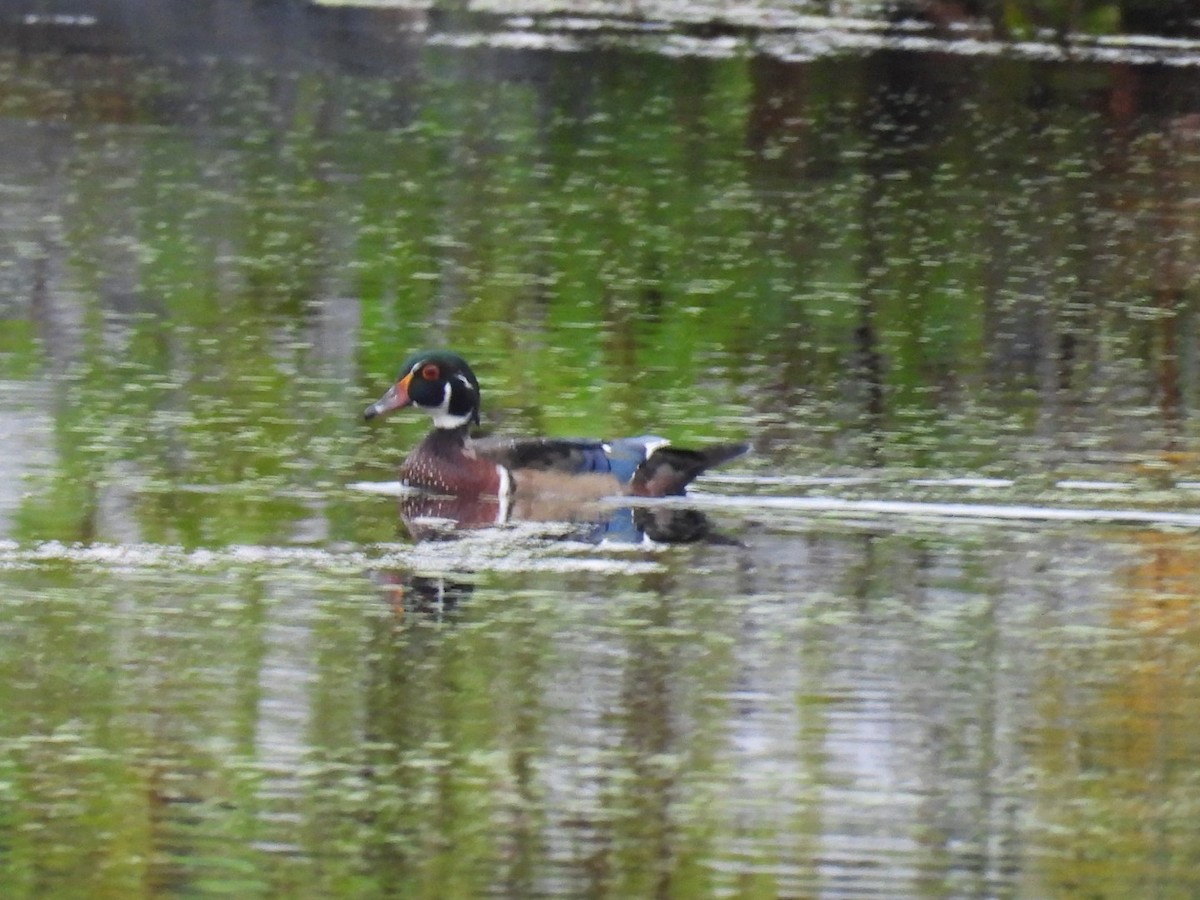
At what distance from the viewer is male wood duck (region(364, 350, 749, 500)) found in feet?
36.4

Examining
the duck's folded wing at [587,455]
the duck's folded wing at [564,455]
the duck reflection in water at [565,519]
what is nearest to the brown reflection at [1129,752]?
the duck reflection in water at [565,519]

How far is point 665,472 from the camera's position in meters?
11.1

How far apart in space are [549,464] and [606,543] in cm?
70

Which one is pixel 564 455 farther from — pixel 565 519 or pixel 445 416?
pixel 445 416

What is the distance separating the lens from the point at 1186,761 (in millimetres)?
7852

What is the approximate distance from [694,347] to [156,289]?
3.22 metres

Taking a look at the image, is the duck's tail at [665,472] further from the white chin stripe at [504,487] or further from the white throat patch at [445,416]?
the white throat patch at [445,416]

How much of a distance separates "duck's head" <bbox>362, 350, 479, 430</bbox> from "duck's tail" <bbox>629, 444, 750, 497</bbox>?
80 cm

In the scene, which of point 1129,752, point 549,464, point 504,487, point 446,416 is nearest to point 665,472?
point 549,464

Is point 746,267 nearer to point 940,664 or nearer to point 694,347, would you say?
point 694,347

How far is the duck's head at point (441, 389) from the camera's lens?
11.5 meters

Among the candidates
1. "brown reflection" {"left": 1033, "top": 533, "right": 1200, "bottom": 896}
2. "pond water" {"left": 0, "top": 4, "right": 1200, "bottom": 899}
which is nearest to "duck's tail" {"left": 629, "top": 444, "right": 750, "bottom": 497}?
"pond water" {"left": 0, "top": 4, "right": 1200, "bottom": 899}

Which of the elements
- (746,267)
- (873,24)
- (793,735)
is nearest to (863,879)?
(793,735)

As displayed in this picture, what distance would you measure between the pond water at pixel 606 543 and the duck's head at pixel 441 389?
34cm
